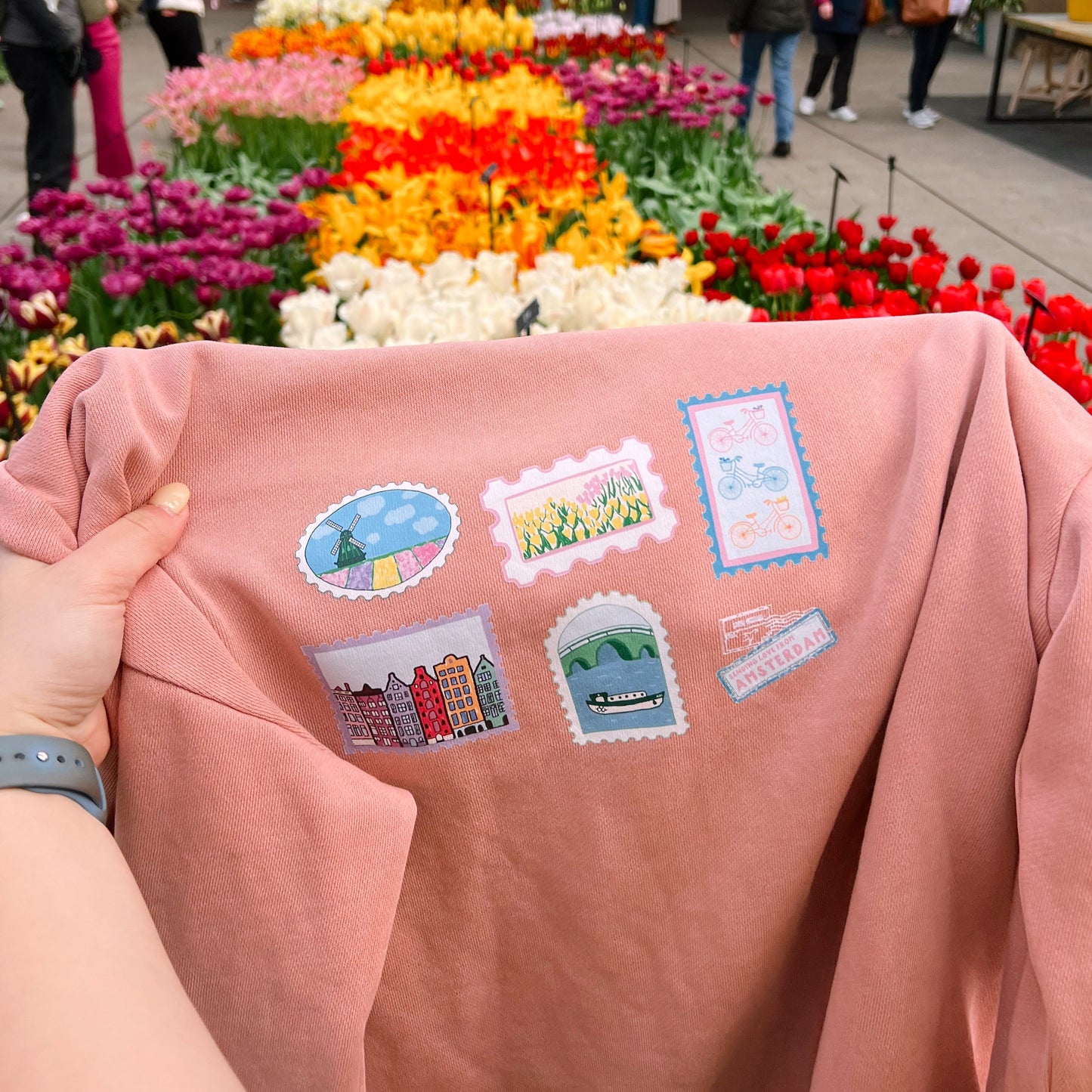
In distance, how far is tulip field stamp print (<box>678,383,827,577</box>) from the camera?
922 millimetres

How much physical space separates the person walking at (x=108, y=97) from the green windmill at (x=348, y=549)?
434cm

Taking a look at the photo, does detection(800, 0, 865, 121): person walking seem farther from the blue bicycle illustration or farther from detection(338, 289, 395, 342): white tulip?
the blue bicycle illustration

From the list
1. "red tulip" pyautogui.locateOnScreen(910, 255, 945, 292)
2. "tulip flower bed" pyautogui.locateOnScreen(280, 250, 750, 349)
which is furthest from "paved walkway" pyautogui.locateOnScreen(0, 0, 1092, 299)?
"tulip flower bed" pyautogui.locateOnScreen(280, 250, 750, 349)

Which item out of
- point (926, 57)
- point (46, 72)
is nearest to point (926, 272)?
point (46, 72)

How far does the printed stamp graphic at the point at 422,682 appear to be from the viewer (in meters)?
0.92

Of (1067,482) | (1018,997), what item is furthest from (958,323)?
(1018,997)

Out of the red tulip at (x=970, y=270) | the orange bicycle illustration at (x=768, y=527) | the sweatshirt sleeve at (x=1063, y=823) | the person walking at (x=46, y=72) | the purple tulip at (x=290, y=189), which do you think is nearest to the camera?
the sweatshirt sleeve at (x=1063, y=823)

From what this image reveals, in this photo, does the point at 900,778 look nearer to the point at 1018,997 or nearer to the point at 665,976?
the point at 1018,997

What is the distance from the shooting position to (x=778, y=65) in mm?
6383

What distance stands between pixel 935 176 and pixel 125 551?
6.58 m

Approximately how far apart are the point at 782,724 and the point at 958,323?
1.37ft

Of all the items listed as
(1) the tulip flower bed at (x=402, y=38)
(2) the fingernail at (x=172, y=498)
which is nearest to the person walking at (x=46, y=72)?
(1) the tulip flower bed at (x=402, y=38)

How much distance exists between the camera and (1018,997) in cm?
86

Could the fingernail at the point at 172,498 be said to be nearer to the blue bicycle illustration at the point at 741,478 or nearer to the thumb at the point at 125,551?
the thumb at the point at 125,551
